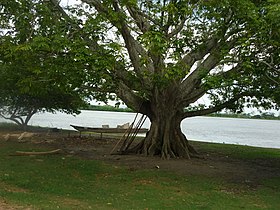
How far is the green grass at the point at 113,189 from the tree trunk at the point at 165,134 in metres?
2.56

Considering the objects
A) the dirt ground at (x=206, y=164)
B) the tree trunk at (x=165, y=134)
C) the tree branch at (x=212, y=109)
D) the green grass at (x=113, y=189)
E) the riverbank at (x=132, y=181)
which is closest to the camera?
the green grass at (x=113, y=189)

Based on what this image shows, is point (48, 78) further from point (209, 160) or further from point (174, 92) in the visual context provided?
point (209, 160)

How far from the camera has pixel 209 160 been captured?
50.2 ft

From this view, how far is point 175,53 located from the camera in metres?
10.2

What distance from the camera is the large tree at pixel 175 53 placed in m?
9.85

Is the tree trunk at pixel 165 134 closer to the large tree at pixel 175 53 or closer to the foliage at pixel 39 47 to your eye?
the large tree at pixel 175 53

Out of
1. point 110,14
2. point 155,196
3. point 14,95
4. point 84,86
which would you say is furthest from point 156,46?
point 14,95

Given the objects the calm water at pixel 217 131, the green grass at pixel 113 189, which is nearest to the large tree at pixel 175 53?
the green grass at pixel 113 189

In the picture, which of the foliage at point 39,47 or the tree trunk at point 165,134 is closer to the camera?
the foliage at point 39,47

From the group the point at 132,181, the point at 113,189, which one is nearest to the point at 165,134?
the point at 132,181

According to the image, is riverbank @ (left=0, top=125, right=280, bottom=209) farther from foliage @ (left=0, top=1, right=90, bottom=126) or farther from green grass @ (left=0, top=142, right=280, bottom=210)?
foliage @ (left=0, top=1, right=90, bottom=126)

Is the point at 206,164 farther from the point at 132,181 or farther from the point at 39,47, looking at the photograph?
the point at 39,47

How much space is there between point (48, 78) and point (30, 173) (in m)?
2.96

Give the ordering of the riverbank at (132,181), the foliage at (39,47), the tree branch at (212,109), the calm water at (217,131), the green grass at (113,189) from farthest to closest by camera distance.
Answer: the calm water at (217,131)
the tree branch at (212,109)
the foliage at (39,47)
the riverbank at (132,181)
the green grass at (113,189)
